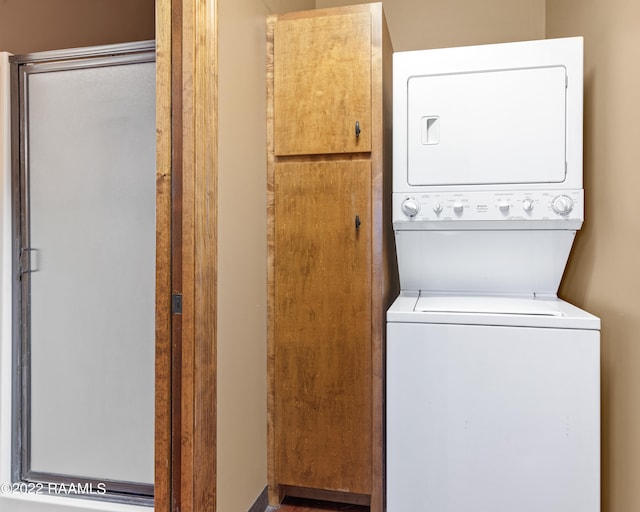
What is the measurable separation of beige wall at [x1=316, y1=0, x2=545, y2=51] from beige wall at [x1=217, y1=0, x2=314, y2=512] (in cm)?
88

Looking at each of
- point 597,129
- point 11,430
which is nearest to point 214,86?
point 597,129

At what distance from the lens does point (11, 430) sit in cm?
198

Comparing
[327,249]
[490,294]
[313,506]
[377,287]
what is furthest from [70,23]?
[313,506]

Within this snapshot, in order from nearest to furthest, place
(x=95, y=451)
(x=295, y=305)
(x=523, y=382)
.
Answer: (x=523, y=382) < (x=295, y=305) < (x=95, y=451)

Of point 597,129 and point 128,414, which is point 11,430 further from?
point 597,129

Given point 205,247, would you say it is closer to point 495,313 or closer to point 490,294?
point 495,313

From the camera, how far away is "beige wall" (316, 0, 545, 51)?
2.29 metres

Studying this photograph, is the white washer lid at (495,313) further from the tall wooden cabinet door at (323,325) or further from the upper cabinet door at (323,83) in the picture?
the upper cabinet door at (323,83)

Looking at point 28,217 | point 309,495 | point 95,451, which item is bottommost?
point 309,495

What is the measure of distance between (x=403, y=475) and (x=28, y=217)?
191 cm

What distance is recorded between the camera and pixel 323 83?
176 centimetres

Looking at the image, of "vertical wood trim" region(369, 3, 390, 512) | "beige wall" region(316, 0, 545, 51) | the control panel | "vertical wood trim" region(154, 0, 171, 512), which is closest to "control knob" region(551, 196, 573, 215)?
the control panel

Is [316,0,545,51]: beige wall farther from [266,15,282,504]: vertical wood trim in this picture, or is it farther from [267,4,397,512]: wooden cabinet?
[266,15,282,504]: vertical wood trim

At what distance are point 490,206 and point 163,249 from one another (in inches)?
45.5
